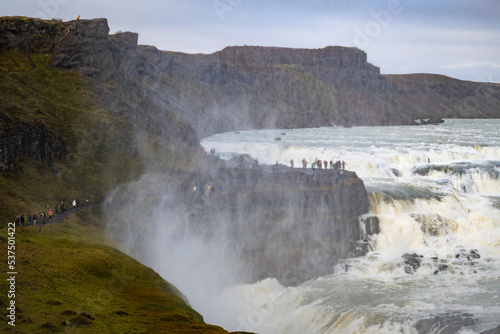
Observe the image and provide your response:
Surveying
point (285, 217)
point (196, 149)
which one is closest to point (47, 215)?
point (285, 217)

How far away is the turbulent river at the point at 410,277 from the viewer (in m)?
28.7

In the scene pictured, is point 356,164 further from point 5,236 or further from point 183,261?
point 5,236

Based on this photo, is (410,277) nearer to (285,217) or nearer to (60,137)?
(285,217)

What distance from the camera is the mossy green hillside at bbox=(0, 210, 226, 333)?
21.6 meters

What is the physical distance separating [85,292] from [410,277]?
68.3 feet

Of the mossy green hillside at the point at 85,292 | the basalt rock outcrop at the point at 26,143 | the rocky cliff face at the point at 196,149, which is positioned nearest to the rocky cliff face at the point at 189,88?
the rocky cliff face at the point at 196,149

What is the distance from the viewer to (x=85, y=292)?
2558 centimetres

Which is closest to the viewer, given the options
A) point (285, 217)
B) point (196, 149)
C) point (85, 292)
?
point (85, 292)

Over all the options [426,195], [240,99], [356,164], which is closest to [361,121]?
[240,99]

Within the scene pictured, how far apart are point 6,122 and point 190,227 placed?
1798cm

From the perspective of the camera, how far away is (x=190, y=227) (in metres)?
43.4

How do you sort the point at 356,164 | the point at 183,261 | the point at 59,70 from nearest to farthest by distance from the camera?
the point at 183,261
the point at 356,164
the point at 59,70

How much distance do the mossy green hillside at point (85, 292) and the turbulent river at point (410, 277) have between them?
7110 millimetres

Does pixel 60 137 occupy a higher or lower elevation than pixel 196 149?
lower
